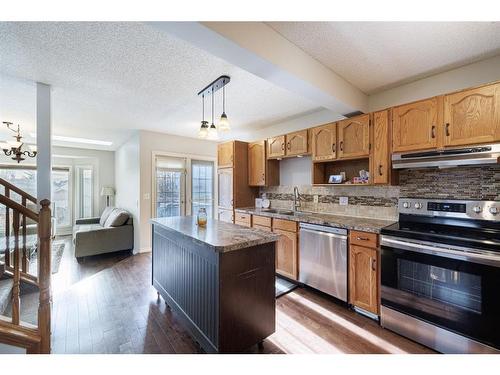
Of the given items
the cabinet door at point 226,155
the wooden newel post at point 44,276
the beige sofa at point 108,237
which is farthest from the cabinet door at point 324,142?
the beige sofa at point 108,237

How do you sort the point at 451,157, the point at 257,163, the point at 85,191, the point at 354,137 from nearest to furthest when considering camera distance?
the point at 451,157
the point at 354,137
the point at 257,163
the point at 85,191

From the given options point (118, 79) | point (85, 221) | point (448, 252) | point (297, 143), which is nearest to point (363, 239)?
point (448, 252)

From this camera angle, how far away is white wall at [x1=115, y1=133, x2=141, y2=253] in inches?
177

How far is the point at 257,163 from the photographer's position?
13.1ft

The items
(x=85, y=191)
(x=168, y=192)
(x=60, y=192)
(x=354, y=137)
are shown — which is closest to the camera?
(x=354, y=137)

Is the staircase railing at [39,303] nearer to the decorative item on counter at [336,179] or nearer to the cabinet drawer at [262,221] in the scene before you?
the cabinet drawer at [262,221]

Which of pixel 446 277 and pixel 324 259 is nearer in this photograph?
pixel 446 277

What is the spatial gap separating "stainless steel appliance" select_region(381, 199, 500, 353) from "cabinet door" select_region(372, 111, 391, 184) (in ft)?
1.68

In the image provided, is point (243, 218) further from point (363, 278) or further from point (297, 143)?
point (363, 278)

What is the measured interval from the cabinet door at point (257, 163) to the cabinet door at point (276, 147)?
4.7 inches

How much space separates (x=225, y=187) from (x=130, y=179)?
2333mm

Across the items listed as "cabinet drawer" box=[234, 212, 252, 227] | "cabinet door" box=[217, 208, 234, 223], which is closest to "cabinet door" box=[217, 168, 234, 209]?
"cabinet door" box=[217, 208, 234, 223]

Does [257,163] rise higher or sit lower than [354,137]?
lower
